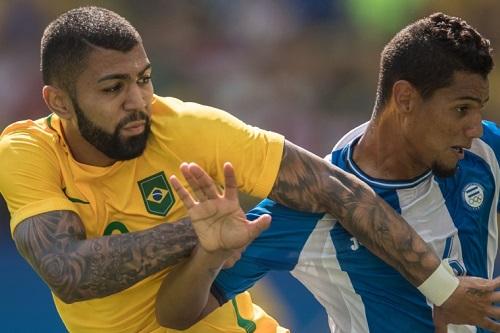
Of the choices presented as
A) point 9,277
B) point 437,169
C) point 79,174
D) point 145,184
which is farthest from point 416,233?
point 9,277

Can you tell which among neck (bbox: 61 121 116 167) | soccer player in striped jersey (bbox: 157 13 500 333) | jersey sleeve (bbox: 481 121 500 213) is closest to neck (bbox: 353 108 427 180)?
soccer player in striped jersey (bbox: 157 13 500 333)

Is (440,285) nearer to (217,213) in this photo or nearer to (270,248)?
(270,248)

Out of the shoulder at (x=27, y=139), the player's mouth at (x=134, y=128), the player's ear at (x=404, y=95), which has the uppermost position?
the player's ear at (x=404, y=95)

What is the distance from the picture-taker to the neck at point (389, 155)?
11.4 ft

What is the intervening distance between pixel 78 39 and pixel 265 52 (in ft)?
12.3

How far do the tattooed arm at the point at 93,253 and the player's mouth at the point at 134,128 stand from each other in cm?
33

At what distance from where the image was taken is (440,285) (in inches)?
124

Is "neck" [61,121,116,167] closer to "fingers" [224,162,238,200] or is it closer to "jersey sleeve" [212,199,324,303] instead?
"jersey sleeve" [212,199,324,303]

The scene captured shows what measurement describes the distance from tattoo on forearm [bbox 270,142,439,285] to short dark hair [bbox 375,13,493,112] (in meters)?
0.46

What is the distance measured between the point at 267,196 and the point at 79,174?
65 centimetres

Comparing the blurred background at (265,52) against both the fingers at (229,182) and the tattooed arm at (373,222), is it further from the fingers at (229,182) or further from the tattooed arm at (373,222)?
the fingers at (229,182)

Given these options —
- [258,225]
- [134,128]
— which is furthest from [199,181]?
[134,128]

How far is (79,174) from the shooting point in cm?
332

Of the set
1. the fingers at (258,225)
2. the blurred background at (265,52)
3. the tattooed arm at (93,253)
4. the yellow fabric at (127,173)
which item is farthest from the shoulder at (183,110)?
the blurred background at (265,52)
